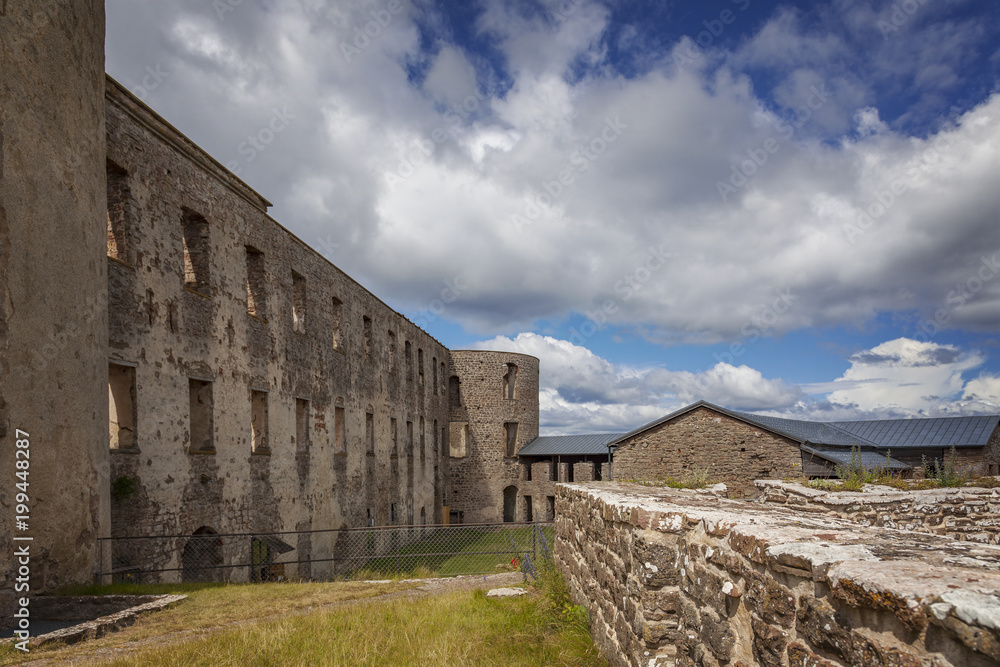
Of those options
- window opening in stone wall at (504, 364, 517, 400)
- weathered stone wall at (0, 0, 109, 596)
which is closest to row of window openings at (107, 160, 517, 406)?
weathered stone wall at (0, 0, 109, 596)

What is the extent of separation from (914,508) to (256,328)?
13050 millimetres

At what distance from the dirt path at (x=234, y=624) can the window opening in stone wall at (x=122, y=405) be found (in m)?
4.59

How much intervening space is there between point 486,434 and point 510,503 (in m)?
4.63

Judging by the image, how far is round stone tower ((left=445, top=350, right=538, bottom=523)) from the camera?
115 ft

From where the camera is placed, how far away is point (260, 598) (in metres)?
9.15

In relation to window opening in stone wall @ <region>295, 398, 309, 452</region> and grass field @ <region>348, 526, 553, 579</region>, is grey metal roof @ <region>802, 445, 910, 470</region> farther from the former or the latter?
window opening in stone wall @ <region>295, 398, 309, 452</region>

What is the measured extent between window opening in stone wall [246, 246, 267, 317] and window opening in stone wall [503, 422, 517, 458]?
2323 cm

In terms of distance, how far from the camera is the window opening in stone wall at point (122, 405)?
34.7ft

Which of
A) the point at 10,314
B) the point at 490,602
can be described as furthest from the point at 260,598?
the point at 10,314

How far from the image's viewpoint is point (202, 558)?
1244 centimetres

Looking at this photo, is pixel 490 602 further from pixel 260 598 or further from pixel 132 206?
pixel 132 206

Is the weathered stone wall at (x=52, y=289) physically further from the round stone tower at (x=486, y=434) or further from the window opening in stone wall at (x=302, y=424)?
the round stone tower at (x=486, y=434)

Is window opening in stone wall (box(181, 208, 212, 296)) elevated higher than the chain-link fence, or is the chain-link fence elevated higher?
window opening in stone wall (box(181, 208, 212, 296))

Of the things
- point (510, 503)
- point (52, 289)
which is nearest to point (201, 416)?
point (52, 289)
